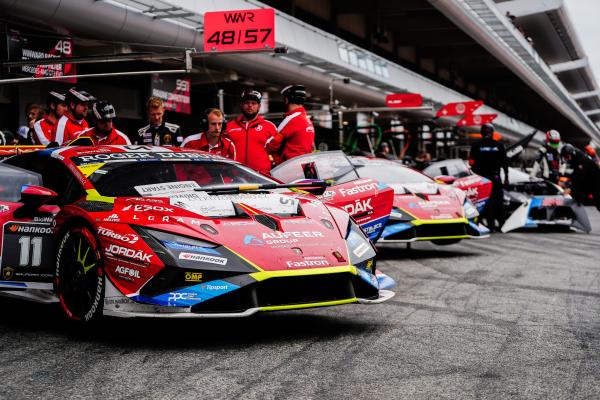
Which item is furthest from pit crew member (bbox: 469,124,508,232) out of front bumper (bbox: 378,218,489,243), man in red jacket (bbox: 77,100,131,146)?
man in red jacket (bbox: 77,100,131,146)

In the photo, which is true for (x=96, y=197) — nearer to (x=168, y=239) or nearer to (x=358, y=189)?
(x=168, y=239)

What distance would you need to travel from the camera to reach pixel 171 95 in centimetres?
1898

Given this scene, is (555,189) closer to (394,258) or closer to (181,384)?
(394,258)

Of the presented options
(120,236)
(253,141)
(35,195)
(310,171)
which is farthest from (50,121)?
(120,236)

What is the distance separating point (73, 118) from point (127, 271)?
4498 millimetres

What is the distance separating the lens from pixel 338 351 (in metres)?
4.79

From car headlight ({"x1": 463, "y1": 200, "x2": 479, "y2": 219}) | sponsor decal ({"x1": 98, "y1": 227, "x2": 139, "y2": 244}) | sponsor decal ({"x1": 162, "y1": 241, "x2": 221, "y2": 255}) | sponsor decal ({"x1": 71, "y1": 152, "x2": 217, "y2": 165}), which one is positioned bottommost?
car headlight ({"x1": 463, "y1": 200, "x2": 479, "y2": 219})

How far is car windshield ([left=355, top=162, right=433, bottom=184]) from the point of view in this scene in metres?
10.8

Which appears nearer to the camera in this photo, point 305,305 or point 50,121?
point 305,305

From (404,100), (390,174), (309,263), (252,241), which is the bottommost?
(309,263)

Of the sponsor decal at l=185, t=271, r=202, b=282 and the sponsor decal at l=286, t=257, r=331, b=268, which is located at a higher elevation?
the sponsor decal at l=286, t=257, r=331, b=268

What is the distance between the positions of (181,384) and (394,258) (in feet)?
21.2

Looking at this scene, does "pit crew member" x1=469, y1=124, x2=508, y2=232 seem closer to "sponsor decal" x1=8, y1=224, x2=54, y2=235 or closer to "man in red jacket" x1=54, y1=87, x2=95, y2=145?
"man in red jacket" x1=54, y1=87, x2=95, y2=145

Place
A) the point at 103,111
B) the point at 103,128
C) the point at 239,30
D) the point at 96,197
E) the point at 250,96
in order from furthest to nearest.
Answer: the point at 239,30 < the point at 250,96 < the point at 103,128 < the point at 103,111 < the point at 96,197
